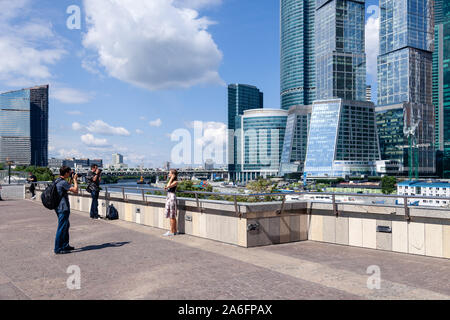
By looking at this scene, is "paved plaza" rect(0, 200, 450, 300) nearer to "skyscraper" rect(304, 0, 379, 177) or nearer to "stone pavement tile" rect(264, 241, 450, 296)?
"stone pavement tile" rect(264, 241, 450, 296)

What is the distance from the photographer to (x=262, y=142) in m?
182

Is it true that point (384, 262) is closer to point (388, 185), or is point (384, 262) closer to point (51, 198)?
point (51, 198)

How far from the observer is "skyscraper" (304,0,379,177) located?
142m

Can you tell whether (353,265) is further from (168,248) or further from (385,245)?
(168,248)

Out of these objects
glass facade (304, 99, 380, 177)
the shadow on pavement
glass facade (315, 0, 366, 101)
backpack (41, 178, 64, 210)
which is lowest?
the shadow on pavement

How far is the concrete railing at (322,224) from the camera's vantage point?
7848 millimetres

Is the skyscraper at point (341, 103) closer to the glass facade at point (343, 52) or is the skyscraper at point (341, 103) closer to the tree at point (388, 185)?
the glass facade at point (343, 52)

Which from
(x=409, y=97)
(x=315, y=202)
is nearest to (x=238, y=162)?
(x=409, y=97)

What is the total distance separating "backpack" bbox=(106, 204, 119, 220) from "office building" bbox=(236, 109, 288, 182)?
16660 centimetres

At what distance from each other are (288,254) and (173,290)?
11.3ft

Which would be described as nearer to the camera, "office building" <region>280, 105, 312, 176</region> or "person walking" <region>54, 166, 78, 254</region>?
"person walking" <region>54, 166, 78, 254</region>

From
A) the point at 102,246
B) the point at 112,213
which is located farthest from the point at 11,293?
the point at 112,213

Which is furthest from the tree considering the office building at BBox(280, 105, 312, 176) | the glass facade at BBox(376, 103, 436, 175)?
the glass facade at BBox(376, 103, 436, 175)
